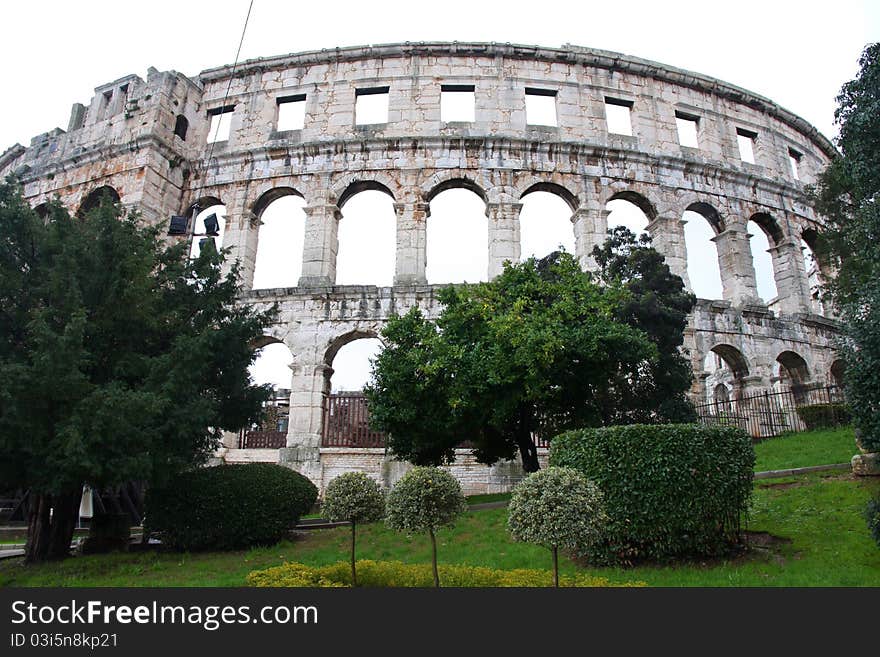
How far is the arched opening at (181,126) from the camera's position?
2141 centimetres

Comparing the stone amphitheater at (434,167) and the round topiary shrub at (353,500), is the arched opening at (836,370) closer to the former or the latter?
the stone amphitheater at (434,167)

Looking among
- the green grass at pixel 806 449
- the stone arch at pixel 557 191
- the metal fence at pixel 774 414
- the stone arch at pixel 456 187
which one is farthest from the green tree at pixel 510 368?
the stone arch at pixel 456 187

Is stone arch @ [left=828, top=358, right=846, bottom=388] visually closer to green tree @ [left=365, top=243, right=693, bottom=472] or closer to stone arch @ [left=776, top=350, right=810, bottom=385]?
stone arch @ [left=776, top=350, right=810, bottom=385]

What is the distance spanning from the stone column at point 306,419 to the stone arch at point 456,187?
6703 mm

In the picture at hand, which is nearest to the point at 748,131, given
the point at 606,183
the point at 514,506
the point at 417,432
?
the point at 606,183

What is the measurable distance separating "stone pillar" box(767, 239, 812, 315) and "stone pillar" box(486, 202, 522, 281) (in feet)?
33.9

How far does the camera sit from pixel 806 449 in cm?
1288

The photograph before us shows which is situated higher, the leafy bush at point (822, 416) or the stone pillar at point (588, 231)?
the stone pillar at point (588, 231)

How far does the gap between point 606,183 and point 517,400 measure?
1145cm

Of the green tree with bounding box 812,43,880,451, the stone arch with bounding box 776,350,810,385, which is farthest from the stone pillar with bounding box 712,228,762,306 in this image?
the green tree with bounding box 812,43,880,451

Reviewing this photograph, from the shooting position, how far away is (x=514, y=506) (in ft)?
18.5

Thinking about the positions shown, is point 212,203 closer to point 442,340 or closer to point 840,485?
point 442,340

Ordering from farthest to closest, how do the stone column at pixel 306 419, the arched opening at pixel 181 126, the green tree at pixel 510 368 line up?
the arched opening at pixel 181 126 → the stone column at pixel 306 419 → the green tree at pixel 510 368
